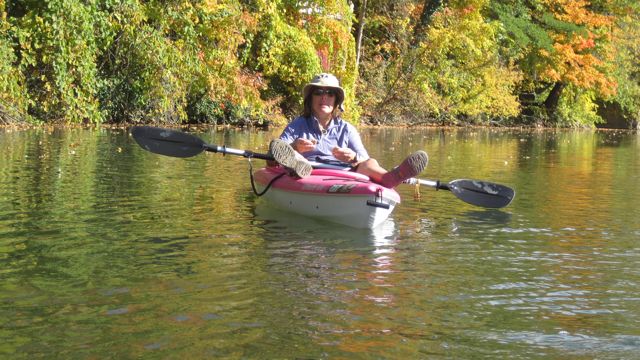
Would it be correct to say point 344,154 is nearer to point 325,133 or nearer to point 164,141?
point 325,133

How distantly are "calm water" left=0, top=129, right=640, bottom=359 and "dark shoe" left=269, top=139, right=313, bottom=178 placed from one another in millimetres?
481

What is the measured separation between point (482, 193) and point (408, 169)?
2111 millimetres

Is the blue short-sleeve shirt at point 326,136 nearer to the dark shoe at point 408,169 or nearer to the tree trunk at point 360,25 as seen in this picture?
the dark shoe at point 408,169

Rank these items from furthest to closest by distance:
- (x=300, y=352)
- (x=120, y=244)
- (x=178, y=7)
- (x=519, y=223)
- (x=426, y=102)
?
(x=426, y=102) < (x=178, y=7) < (x=519, y=223) < (x=120, y=244) < (x=300, y=352)

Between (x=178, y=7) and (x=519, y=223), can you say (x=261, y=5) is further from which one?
(x=519, y=223)

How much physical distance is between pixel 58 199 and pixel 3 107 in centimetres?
1060

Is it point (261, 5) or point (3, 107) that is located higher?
point (261, 5)

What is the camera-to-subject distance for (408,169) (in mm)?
8773

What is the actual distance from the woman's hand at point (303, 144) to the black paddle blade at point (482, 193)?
5.45 ft

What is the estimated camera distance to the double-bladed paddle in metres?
10.5

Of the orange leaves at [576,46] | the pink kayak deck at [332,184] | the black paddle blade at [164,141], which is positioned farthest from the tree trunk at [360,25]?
the pink kayak deck at [332,184]

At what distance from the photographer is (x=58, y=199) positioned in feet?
33.4

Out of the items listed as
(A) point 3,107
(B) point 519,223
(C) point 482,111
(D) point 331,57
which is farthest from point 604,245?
(C) point 482,111

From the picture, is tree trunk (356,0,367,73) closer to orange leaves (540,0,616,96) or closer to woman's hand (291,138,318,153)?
orange leaves (540,0,616,96)
